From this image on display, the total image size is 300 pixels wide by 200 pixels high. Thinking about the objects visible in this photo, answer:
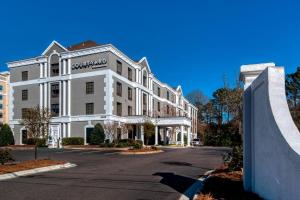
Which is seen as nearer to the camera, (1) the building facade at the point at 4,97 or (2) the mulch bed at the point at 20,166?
(2) the mulch bed at the point at 20,166

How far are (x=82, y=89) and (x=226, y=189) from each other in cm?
3558

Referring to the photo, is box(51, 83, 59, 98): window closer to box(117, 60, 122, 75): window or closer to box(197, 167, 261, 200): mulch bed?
box(117, 60, 122, 75): window

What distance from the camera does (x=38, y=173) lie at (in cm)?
1362

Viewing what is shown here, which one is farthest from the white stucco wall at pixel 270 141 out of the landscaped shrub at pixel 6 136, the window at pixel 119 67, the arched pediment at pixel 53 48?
the landscaped shrub at pixel 6 136

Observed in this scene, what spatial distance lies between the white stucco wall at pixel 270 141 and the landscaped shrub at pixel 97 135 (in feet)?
103

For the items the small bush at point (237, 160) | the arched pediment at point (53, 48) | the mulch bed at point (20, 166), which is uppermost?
the arched pediment at point (53, 48)

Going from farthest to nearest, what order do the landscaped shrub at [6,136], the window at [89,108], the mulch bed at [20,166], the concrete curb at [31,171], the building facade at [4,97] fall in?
the building facade at [4,97], the landscaped shrub at [6,136], the window at [89,108], the mulch bed at [20,166], the concrete curb at [31,171]

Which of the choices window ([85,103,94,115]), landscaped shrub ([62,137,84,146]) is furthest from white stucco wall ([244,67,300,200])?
window ([85,103,94,115])

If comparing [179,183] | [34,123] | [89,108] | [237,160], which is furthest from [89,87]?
[237,160]

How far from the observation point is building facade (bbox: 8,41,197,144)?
4056 cm

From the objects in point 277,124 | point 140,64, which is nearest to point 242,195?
point 277,124

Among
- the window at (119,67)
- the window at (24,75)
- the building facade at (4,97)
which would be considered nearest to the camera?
the window at (119,67)

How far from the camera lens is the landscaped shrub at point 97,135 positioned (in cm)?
3816

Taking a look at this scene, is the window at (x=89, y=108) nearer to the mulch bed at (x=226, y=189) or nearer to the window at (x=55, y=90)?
the window at (x=55, y=90)
